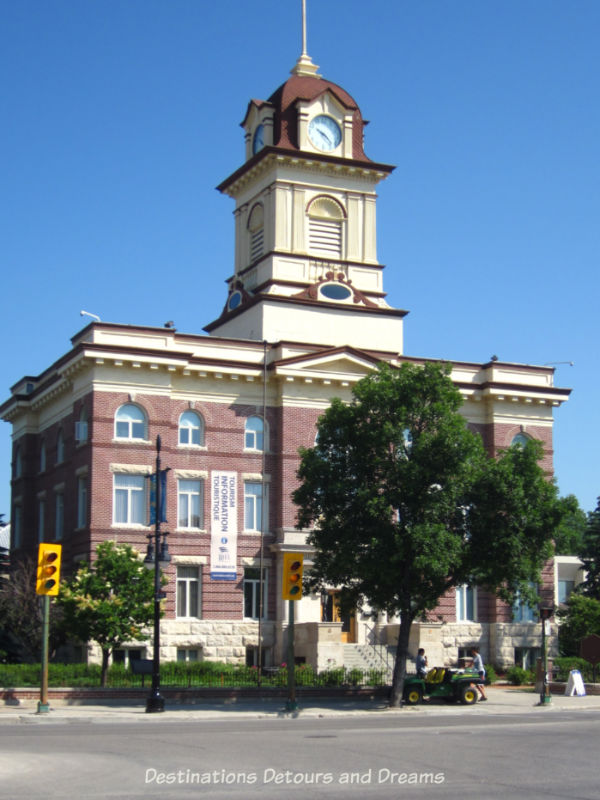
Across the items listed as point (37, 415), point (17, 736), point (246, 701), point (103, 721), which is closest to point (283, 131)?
point (37, 415)

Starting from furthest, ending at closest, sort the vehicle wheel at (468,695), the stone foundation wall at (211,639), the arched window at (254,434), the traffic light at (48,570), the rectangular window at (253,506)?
the arched window at (254,434) < the rectangular window at (253,506) < the stone foundation wall at (211,639) < the vehicle wheel at (468,695) < the traffic light at (48,570)

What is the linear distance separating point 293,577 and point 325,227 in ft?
81.8

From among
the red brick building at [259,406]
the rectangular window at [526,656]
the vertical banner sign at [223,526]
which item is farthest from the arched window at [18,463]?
the rectangular window at [526,656]

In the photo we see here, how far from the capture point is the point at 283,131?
182 ft

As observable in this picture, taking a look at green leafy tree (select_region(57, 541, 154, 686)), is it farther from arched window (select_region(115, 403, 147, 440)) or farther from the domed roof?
the domed roof

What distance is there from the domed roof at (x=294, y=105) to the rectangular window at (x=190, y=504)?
17252mm

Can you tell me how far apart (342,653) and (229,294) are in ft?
65.4

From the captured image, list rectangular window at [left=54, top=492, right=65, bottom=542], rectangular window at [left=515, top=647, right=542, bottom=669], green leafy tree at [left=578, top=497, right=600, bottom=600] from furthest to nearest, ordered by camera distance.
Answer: green leafy tree at [left=578, top=497, right=600, bottom=600] < rectangular window at [left=515, top=647, right=542, bottom=669] < rectangular window at [left=54, top=492, right=65, bottom=542]

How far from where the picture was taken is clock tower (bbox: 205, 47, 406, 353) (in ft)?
173

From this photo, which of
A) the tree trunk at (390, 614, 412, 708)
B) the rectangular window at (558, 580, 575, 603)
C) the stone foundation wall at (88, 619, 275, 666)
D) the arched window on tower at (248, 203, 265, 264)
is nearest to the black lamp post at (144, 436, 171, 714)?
the tree trunk at (390, 614, 412, 708)

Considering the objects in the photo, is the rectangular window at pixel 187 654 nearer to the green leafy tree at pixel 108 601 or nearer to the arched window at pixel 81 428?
the green leafy tree at pixel 108 601

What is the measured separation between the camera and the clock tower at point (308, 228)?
173 feet

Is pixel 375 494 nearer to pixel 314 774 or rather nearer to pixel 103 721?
pixel 103 721

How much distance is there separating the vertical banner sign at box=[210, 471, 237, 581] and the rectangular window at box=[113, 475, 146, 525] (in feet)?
9.65
